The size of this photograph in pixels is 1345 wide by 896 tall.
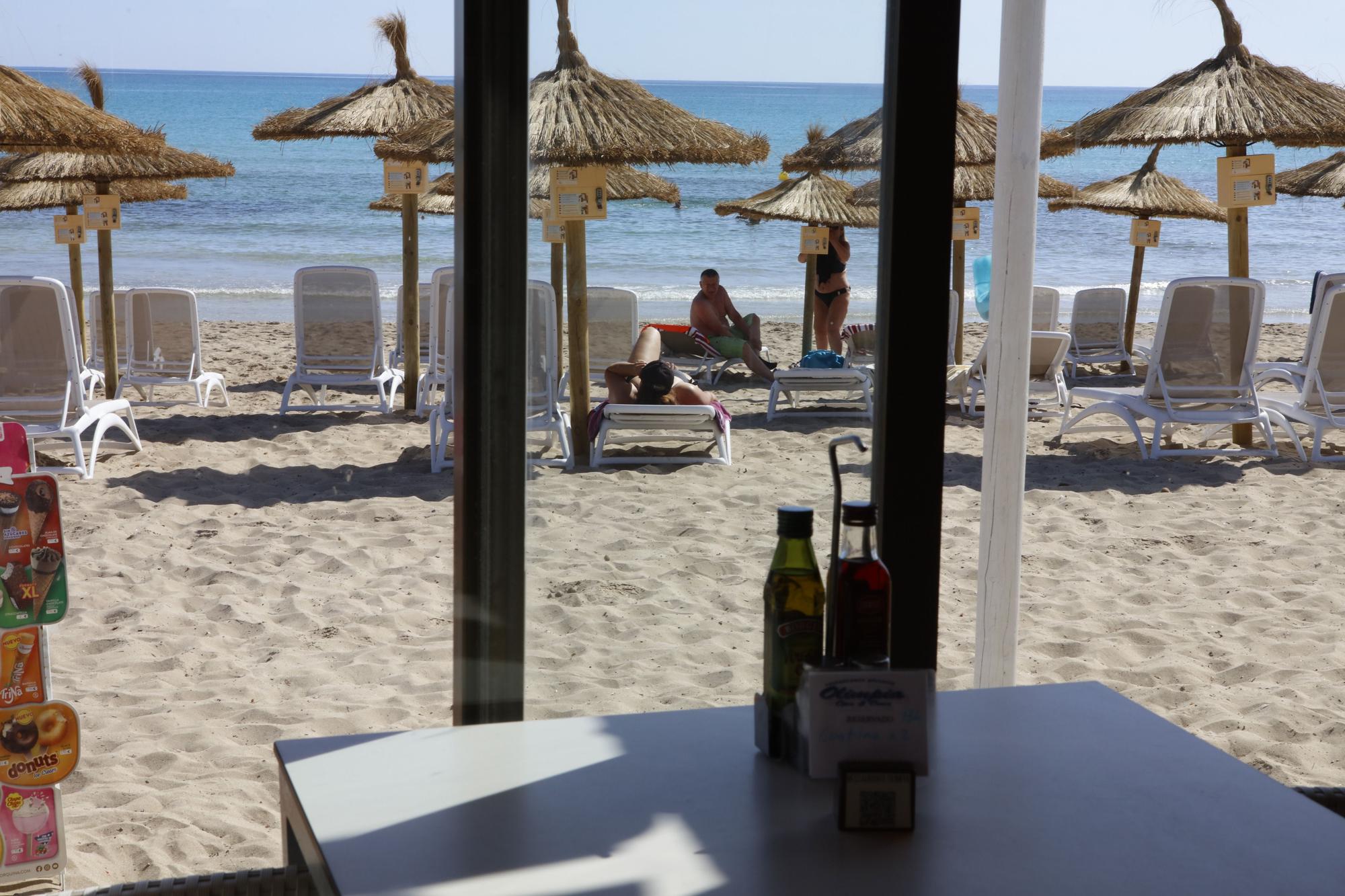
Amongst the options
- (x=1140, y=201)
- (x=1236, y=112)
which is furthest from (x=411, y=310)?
(x=1140, y=201)

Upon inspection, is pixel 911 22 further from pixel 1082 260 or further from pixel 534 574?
pixel 1082 260

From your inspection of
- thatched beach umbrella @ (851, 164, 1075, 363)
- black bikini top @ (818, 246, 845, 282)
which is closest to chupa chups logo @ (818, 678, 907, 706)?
black bikini top @ (818, 246, 845, 282)

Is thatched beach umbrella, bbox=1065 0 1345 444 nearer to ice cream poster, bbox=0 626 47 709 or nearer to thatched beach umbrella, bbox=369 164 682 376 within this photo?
thatched beach umbrella, bbox=369 164 682 376

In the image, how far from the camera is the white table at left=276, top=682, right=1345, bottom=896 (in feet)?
3.07

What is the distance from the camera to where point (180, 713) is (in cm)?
300

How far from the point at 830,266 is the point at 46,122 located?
5003 mm

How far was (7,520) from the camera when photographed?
188 cm

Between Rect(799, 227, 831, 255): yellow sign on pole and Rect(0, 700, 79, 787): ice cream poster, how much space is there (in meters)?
1.39

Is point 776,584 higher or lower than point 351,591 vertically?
higher

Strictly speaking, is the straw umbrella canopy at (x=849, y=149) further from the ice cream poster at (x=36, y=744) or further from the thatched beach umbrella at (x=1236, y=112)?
the thatched beach umbrella at (x=1236, y=112)

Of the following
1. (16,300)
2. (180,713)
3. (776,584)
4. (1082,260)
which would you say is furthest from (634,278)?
(1082,260)

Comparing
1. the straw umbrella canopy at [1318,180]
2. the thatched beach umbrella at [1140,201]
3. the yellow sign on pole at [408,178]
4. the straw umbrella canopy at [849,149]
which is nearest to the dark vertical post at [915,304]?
the straw umbrella canopy at [849,149]

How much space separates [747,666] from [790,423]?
60 centimetres

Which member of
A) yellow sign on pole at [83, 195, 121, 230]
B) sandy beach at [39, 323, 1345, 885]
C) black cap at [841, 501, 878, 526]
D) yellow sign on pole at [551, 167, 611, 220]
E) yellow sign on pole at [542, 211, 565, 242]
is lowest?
sandy beach at [39, 323, 1345, 885]
